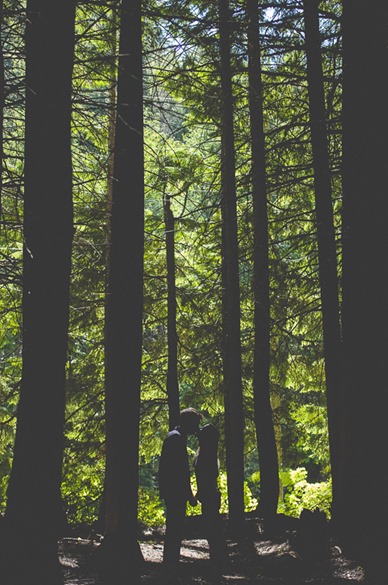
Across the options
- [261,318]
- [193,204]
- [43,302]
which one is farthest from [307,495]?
[43,302]

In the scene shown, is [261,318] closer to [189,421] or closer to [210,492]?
[210,492]

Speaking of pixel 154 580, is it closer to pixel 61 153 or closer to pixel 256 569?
pixel 256 569

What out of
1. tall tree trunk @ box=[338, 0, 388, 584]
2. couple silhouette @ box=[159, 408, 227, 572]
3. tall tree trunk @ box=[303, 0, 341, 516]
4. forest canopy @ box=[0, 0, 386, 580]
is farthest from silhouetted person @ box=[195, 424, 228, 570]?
tall tree trunk @ box=[303, 0, 341, 516]

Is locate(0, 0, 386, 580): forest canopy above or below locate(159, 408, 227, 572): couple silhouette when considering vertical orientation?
above

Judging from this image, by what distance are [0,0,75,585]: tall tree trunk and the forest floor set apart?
122cm

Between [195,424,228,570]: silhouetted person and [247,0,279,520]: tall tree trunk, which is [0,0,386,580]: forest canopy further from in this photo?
[195,424,228,570]: silhouetted person

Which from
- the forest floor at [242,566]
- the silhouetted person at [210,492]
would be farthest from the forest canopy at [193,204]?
the forest floor at [242,566]

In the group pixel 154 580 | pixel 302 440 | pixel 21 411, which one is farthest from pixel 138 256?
pixel 302 440

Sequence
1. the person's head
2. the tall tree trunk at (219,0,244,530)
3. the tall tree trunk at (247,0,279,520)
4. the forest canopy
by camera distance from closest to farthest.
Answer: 1. the person's head
2. the forest canopy
3. the tall tree trunk at (219,0,244,530)
4. the tall tree trunk at (247,0,279,520)

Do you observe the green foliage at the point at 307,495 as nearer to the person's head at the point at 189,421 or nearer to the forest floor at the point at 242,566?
the forest floor at the point at 242,566

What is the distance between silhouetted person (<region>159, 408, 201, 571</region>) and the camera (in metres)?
7.18

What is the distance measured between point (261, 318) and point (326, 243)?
2546 mm

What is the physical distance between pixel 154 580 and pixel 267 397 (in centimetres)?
581

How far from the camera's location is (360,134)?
784 cm
